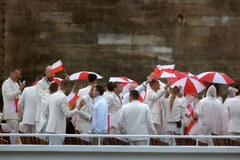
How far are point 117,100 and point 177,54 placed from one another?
8.87 metres

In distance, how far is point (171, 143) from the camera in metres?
13.5

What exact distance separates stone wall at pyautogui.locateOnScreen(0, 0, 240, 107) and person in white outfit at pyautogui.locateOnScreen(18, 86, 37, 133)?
827 centimetres

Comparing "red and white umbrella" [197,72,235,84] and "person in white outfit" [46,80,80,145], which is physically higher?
"red and white umbrella" [197,72,235,84]

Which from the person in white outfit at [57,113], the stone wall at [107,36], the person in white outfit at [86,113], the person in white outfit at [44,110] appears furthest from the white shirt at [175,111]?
the stone wall at [107,36]

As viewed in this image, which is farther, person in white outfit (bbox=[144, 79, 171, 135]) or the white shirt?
the white shirt

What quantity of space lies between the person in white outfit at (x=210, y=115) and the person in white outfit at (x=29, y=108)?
2.59 metres

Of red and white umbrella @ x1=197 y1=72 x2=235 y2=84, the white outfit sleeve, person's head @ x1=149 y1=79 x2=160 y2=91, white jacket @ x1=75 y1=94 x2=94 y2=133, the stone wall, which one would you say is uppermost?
the stone wall

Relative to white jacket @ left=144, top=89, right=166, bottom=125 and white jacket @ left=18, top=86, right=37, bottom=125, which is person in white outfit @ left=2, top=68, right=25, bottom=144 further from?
white jacket @ left=144, top=89, right=166, bottom=125

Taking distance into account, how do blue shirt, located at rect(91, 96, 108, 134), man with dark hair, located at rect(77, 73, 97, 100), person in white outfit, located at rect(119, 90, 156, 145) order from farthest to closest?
man with dark hair, located at rect(77, 73, 97, 100) < blue shirt, located at rect(91, 96, 108, 134) < person in white outfit, located at rect(119, 90, 156, 145)

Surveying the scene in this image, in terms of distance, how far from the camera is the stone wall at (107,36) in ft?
74.7

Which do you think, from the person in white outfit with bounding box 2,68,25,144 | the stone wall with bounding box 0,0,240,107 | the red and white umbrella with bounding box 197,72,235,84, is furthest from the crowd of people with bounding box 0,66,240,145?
the stone wall with bounding box 0,0,240,107

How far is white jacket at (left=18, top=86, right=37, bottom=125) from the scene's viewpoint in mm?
14156

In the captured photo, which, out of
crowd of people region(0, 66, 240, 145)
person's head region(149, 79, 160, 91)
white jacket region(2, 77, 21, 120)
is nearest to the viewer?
crowd of people region(0, 66, 240, 145)

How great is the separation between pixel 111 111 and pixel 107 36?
856cm
